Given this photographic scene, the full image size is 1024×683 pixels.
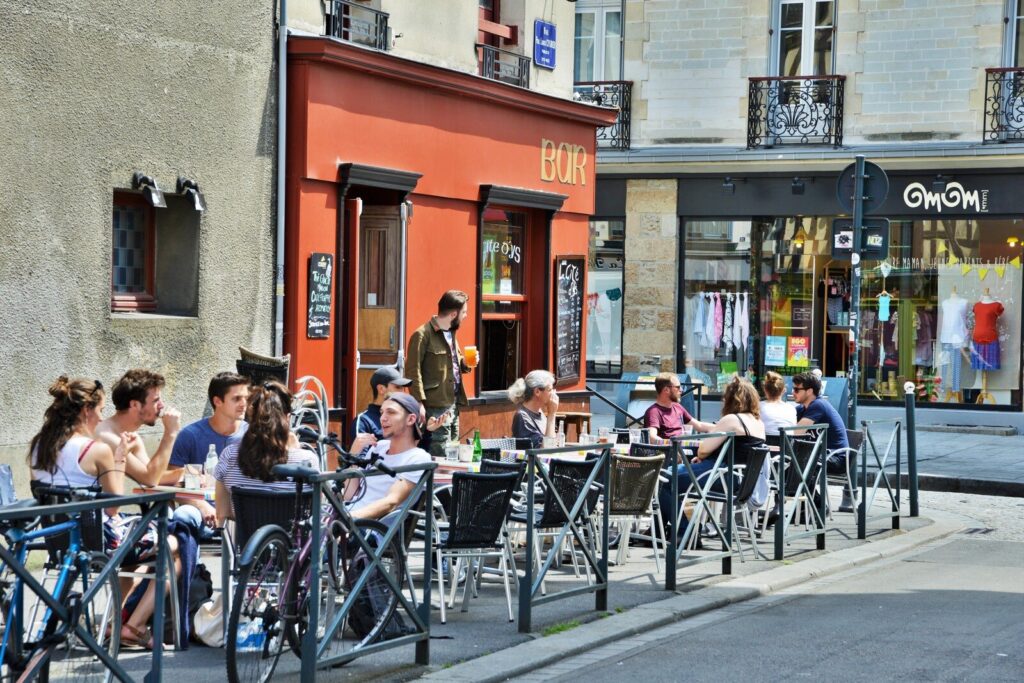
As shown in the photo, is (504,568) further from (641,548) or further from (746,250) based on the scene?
(746,250)

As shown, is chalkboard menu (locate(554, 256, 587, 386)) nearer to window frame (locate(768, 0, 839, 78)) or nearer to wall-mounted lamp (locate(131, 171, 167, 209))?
wall-mounted lamp (locate(131, 171, 167, 209))

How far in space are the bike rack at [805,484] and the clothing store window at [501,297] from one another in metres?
4.59

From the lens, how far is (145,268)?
Result: 12.2m

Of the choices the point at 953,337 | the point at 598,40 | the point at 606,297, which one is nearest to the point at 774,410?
the point at 953,337

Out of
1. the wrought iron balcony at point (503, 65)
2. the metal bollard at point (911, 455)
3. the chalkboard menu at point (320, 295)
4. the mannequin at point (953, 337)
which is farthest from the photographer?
the mannequin at point (953, 337)

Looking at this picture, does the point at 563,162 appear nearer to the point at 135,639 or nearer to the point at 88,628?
the point at 135,639

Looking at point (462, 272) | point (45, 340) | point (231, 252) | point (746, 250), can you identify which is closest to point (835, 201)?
point (746, 250)

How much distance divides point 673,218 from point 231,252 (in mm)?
13083

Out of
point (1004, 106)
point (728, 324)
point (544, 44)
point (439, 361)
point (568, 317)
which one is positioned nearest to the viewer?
point (439, 361)

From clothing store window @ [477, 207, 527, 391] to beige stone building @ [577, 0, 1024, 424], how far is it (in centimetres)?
795

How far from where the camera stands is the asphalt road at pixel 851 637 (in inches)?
306

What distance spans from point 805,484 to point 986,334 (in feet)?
41.1

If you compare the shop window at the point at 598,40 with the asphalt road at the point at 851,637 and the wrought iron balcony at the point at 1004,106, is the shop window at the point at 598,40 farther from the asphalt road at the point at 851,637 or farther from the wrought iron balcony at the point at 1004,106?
the asphalt road at the point at 851,637

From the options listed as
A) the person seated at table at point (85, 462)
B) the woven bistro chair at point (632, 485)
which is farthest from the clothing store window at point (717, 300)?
the person seated at table at point (85, 462)
